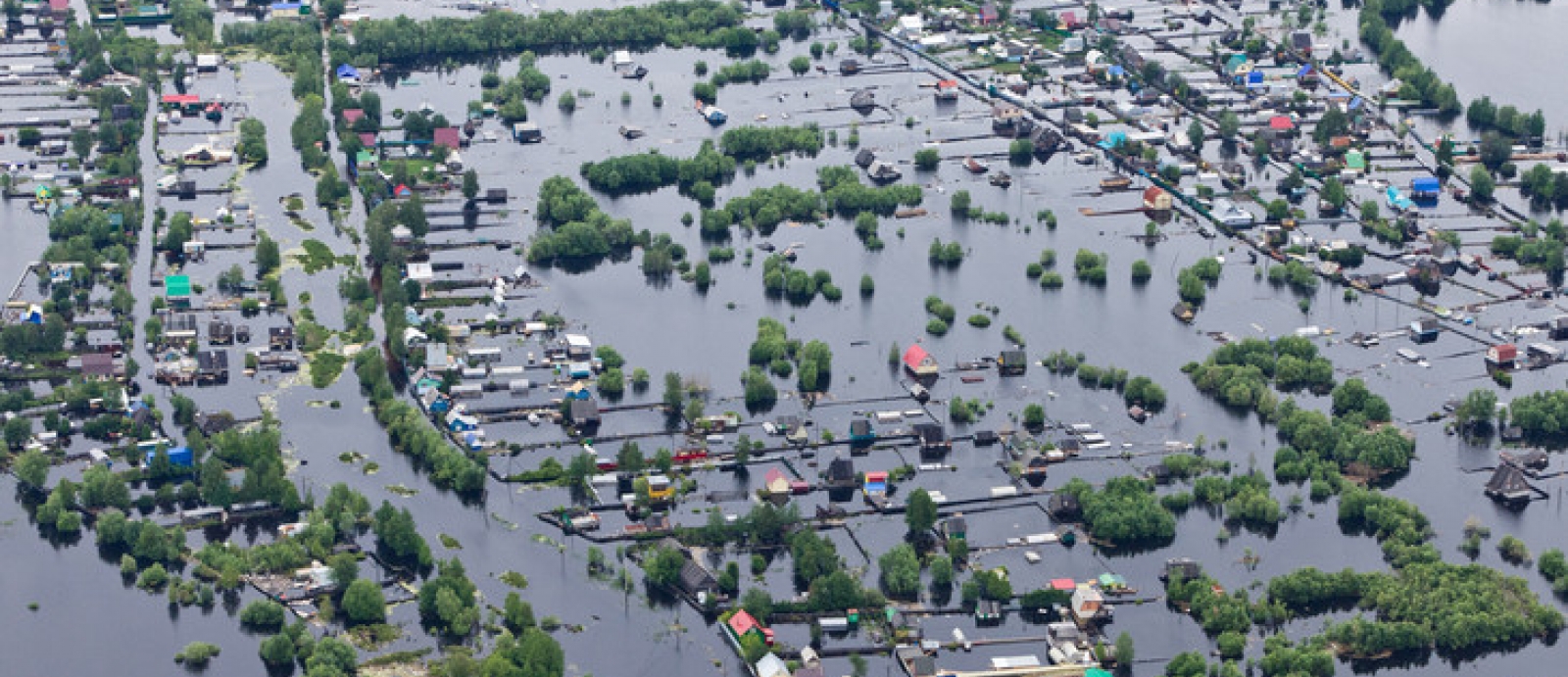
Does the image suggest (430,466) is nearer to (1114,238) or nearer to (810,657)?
(810,657)

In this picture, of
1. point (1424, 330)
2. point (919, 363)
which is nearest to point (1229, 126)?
point (1424, 330)

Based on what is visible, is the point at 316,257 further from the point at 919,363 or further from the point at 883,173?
the point at 919,363

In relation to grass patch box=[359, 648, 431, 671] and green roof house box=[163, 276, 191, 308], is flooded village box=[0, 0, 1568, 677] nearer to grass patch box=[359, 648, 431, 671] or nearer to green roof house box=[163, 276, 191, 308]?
grass patch box=[359, 648, 431, 671]

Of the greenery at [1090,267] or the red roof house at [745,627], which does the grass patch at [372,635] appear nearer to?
the red roof house at [745,627]

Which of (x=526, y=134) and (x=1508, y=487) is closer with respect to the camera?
(x=1508, y=487)

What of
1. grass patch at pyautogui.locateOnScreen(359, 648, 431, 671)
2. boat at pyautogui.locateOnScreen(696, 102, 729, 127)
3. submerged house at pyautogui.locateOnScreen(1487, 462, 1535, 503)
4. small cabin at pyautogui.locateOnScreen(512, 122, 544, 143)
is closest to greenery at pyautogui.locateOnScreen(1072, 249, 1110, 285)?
submerged house at pyautogui.locateOnScreen(1487, 462, 1535, 503)

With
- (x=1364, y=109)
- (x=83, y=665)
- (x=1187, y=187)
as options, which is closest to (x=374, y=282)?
(x=83, y=665)
